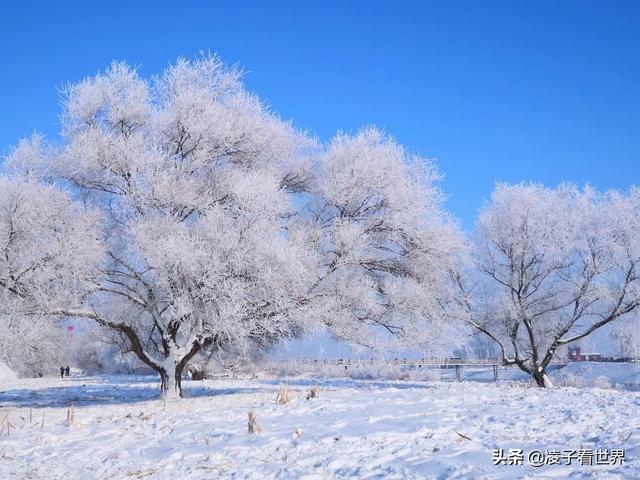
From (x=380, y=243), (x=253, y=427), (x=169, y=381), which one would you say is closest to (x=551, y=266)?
(x=380, y=243)

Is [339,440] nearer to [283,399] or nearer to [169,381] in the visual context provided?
[283,399]

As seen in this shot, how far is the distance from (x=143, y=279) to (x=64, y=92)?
6183 millimetres

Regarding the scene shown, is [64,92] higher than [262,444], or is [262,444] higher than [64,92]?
[64,92]

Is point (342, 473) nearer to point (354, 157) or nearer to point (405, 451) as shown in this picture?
point (405, 451)

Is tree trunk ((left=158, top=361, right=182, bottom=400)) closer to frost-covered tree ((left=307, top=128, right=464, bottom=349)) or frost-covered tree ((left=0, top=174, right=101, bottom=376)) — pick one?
frost-covered tree ((left=0, top=174, right=101, bottom=376))

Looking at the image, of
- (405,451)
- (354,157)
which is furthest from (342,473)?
(354,157)

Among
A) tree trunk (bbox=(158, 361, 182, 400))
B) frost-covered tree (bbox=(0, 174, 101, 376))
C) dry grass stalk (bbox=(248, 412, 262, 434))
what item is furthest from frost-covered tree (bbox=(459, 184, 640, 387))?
dry grass stalk (bbox=(248, 412, 262, 434))

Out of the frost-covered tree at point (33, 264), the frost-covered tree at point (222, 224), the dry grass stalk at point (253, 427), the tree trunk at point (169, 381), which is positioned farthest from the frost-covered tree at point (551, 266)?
the dry grass stalk at point (253, 427)

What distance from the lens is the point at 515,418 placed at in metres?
8.02

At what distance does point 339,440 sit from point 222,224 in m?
8.42

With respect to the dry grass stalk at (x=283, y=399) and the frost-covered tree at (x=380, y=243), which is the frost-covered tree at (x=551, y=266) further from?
the dry grass stalk at (x=283, y=399)

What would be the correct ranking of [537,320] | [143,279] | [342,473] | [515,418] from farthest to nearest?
[537,320] < [143,279] < [515,418] < [342,473]

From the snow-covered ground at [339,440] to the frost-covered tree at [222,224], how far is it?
156 inches

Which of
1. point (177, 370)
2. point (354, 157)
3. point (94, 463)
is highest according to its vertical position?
point (354, 157)
